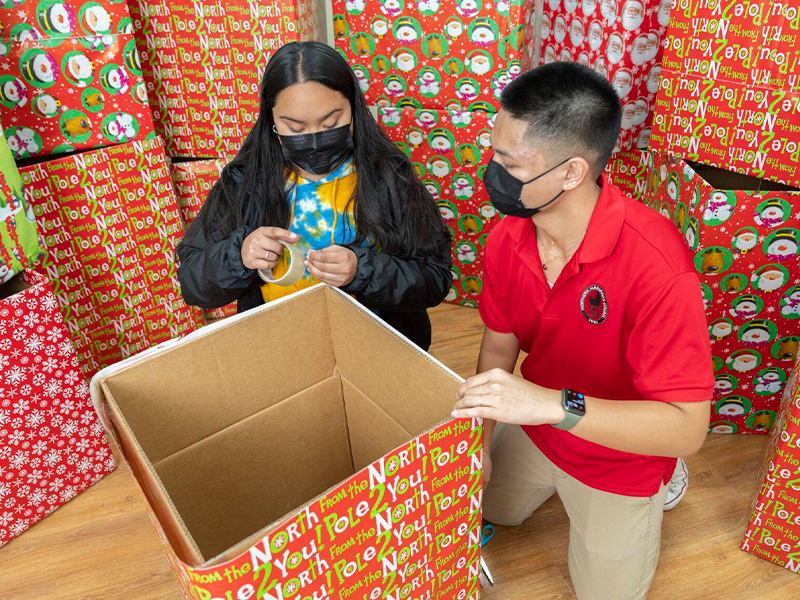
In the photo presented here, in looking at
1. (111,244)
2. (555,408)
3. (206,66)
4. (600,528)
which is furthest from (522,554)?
(206,66)

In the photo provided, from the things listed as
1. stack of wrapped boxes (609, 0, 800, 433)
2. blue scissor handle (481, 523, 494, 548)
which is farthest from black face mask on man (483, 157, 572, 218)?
blue scissor handle (481, 523, 494, 548)

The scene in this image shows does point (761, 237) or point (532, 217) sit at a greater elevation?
point (532, 217)

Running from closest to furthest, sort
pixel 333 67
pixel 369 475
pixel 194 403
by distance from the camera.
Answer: pixel 369 475 < pixel 194 403 < pixel 333 67

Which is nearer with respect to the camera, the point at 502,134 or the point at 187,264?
the point at 502,134

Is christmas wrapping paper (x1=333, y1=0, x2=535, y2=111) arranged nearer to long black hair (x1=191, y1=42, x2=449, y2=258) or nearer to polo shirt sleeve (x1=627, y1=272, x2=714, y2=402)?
long black hair (x1=191, y1=42, x2=449, y2=258)

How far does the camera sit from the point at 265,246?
1.28m

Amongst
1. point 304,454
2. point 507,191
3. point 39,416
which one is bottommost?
point 39,416

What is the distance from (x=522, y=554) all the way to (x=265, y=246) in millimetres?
1083

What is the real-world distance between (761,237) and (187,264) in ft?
5.06

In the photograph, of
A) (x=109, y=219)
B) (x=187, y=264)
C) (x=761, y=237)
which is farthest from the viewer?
(x=109, y=219)

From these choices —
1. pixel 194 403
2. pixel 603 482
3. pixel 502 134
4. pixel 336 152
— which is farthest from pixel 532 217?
pixel 194 403

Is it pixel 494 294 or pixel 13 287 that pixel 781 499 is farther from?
pixel 13 287

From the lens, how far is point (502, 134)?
114 cm

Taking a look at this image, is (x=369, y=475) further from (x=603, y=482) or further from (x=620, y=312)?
(x=603, y=482)
